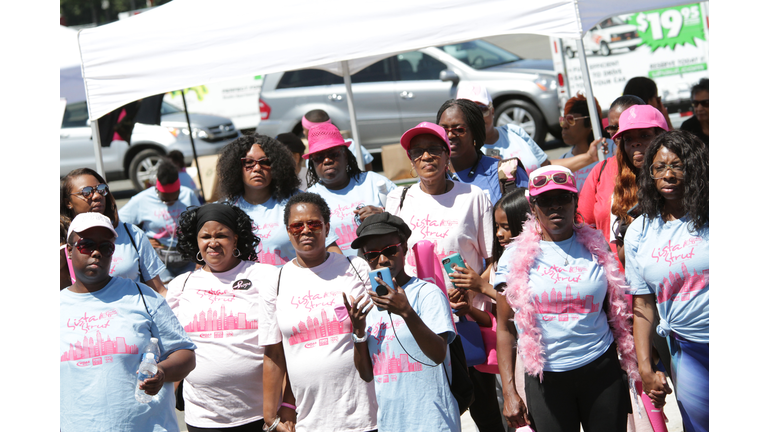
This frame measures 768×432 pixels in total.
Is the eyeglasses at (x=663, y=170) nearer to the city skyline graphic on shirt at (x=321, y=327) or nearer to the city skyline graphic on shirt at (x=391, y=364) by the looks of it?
the city skyline graphic on shirt at (x=391, y=364)

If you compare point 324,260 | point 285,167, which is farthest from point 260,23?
point 324,260

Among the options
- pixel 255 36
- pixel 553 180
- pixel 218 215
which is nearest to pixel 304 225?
pixel 218 215

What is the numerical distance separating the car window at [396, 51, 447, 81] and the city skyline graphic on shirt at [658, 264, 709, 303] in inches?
313

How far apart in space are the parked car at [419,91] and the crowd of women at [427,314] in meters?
6.82

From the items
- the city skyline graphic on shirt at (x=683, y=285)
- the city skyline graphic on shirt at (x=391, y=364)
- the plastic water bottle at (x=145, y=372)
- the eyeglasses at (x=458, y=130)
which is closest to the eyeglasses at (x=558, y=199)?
the city skyline graphic on shirt at (x=683, y=285)

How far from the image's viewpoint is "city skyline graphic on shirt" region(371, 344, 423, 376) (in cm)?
303

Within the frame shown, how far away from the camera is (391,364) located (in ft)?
10.0

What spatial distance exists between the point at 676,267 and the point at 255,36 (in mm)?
3306

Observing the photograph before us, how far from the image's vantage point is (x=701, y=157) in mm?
3094

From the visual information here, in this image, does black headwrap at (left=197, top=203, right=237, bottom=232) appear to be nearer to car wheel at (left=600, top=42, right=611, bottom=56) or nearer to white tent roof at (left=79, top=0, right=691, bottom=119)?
white tent roof at (left=79, top=0, right=691, bottom=119)

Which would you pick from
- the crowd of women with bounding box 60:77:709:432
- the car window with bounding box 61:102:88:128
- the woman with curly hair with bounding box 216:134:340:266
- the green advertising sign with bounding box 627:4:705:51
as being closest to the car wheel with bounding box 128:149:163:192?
the car window with bounding box 61:102:88:128

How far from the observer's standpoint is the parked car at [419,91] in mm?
10602

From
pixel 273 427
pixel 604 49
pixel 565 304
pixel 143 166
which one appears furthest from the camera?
pixel 143 166

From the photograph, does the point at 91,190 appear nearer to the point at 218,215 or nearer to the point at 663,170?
the point at 218,215
